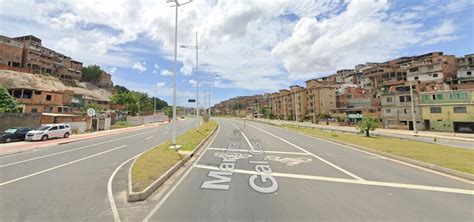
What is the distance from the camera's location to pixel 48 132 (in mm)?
23453

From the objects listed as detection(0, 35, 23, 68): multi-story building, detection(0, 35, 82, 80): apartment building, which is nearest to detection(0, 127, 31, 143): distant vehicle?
detection(0, 35, 82, 80): apartment building

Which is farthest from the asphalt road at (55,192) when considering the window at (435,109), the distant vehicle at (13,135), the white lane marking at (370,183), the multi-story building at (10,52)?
the multi-story building at (10,52)

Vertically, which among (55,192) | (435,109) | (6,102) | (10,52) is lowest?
(55,192)

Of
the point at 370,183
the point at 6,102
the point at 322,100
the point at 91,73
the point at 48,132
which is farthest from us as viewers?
the point at 91,73

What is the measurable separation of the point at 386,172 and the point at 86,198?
35.1 ft

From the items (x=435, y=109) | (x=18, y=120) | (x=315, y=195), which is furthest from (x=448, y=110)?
(x=18, y=120)

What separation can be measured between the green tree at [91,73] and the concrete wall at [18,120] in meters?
76.1

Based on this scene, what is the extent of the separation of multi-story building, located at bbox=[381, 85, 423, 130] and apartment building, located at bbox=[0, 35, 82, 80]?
92.9 metres

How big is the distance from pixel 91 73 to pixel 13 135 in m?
82.9

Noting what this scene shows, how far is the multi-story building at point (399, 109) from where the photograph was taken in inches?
1890

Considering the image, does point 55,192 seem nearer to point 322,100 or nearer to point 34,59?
point 322,100

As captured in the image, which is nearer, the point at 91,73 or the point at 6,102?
the point at 6,102

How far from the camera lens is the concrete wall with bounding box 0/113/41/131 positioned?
77.5 feet

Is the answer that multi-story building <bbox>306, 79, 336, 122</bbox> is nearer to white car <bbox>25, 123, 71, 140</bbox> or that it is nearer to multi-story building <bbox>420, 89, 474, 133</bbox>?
multi-story building <bbox>420, 89, 474, 133</bbox>
